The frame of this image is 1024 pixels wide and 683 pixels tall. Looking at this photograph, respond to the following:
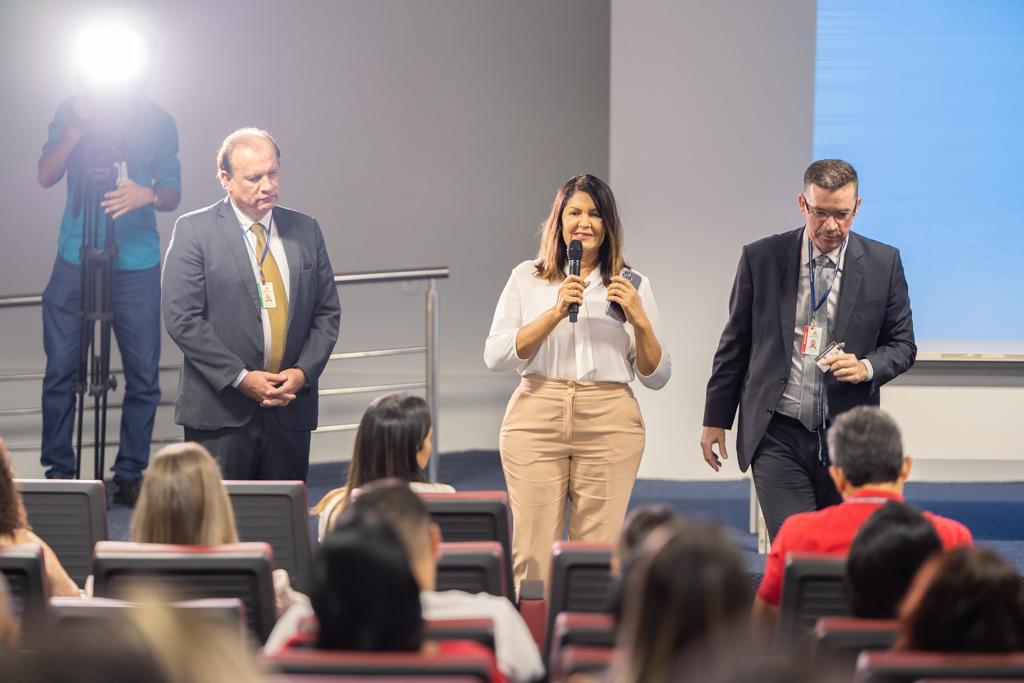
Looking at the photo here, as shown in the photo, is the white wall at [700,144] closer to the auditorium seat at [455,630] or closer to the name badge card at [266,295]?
the name badge card at [266,295]

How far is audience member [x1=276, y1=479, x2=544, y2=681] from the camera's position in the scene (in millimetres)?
Answer: 2049

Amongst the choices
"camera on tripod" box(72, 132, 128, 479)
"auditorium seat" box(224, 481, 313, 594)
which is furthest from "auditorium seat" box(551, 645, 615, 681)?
"camera on tripod" box(72, 132, 128, 479)

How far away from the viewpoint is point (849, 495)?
2768 millimetres

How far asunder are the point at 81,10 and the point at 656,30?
349 cm

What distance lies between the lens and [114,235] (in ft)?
19.2

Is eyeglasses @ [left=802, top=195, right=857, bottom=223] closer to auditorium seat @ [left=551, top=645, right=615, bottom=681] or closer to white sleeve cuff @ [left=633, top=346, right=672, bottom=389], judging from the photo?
white sleeve cuff @ [left=633, top=346, right=672, bottom=389]

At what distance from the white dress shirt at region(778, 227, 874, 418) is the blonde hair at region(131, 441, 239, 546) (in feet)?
5.83

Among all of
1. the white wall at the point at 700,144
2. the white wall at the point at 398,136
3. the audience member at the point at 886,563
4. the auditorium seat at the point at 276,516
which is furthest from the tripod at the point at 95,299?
the audience member at the point at 886,563

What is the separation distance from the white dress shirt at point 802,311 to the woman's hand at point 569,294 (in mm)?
672

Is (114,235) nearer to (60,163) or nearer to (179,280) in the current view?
(60,163)

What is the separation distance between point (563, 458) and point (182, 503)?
1.47 m

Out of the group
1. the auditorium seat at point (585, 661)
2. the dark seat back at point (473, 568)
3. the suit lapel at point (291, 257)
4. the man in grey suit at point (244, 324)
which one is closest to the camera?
the auditorium seat at point (585, 661)

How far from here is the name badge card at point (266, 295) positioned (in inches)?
155

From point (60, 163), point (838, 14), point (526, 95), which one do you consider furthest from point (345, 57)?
point (838, 14)
